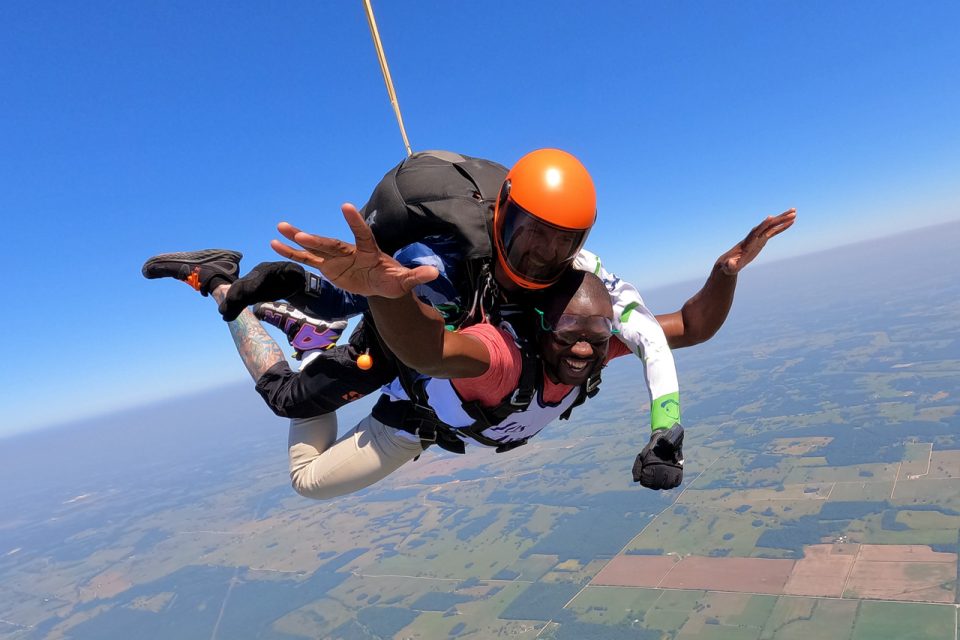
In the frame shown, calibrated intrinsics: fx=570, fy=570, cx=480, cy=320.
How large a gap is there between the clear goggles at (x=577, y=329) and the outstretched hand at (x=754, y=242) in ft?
3.25

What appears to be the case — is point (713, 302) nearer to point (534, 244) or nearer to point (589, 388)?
point (589, 388)

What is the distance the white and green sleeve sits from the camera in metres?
2.24

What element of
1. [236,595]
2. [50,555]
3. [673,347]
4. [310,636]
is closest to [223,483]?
[50,555]

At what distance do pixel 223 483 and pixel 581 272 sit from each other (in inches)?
3718

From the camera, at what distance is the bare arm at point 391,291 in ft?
3.77

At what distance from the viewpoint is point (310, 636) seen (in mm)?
34438

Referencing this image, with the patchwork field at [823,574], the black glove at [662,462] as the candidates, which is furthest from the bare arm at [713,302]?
the patchwork field at [823,574]

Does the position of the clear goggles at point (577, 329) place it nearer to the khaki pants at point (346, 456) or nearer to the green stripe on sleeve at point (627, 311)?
the green stripe on sleeve at point (627, 311)

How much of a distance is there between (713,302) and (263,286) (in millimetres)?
2162

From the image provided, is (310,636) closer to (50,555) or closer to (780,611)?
(780,611)

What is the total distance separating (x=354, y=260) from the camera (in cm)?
122

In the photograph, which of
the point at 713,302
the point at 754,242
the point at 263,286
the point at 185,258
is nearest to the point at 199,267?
the point at 185,258

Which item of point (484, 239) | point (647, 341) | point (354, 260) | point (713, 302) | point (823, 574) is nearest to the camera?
point (354, 260)

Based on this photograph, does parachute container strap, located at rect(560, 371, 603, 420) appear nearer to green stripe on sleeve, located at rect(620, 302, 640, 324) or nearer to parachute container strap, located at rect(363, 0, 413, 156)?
green stripe on sleeve, located at rect(620, 302, 640, 324)
